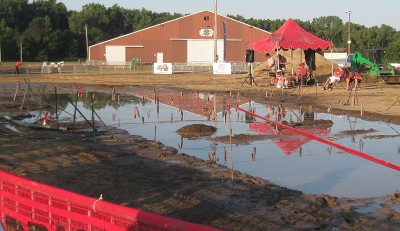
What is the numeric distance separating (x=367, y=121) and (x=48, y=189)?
14.9 metres

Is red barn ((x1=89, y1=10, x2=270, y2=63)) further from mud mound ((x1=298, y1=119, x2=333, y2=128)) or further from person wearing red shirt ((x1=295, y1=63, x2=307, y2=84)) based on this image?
mud mound ((x1=298, y1=119, x2=333, y2=128))

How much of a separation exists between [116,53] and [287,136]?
64.9 m

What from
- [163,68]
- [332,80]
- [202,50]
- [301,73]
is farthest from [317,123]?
[202,50]

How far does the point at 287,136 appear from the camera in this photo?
51.4 ft

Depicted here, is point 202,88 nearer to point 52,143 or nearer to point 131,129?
point 131,129

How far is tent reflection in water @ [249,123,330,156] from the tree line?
71.9 metres

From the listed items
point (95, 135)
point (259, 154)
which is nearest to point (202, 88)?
point (95, 135)

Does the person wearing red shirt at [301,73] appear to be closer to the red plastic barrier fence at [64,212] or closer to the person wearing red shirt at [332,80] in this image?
the person wearing red shirt at [332,80]

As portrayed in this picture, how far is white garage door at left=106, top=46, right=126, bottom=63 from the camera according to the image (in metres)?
78.4

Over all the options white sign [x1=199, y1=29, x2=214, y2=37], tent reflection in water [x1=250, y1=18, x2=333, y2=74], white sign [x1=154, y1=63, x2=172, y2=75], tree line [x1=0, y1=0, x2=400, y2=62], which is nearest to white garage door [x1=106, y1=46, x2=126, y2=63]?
white sign [x1=199, y1=29, x2=214, y2=37]

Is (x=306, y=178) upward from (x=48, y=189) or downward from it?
downward

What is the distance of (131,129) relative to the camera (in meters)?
17.3

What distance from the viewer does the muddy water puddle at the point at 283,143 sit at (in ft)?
35.2

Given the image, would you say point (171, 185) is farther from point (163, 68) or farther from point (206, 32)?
point (206, 32)
